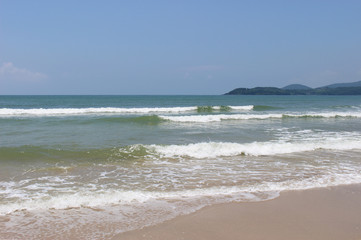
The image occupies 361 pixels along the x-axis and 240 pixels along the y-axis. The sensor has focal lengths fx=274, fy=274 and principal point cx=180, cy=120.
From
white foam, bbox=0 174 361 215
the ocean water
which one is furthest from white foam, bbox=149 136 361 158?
white foam, bbox=0 174 361 215

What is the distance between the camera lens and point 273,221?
4.07 meters

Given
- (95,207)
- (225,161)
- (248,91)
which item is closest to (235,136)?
(225,161)

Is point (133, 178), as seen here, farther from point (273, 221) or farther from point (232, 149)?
point (232, 149)

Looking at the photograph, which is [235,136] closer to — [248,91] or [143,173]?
[143,173]

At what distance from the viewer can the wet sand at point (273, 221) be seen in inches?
143

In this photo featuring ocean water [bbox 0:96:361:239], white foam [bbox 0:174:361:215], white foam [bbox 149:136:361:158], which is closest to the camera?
ocean water [bbox 0:96:361:239]

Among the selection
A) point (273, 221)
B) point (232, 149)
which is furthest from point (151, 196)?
point (232, 149)

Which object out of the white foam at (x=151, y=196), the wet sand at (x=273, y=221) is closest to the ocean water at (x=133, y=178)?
the white foam at (x=151, y=196)

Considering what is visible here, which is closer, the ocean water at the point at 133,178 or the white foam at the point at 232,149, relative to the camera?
the ocean water at the point at 133,178

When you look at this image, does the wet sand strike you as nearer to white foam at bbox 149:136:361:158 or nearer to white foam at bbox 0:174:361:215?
white foam at bbox 0:174:361:215

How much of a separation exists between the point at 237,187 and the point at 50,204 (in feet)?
11.4

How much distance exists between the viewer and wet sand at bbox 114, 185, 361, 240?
11.9 feet

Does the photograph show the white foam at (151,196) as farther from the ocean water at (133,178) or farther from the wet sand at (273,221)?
the wet sand at (273,221)

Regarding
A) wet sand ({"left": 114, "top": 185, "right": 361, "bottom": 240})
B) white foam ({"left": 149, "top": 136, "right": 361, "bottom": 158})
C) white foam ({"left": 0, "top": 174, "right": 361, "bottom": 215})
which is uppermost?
white foam ({"left": 149, "top": 136, "right": 361, "bottom": 158})
